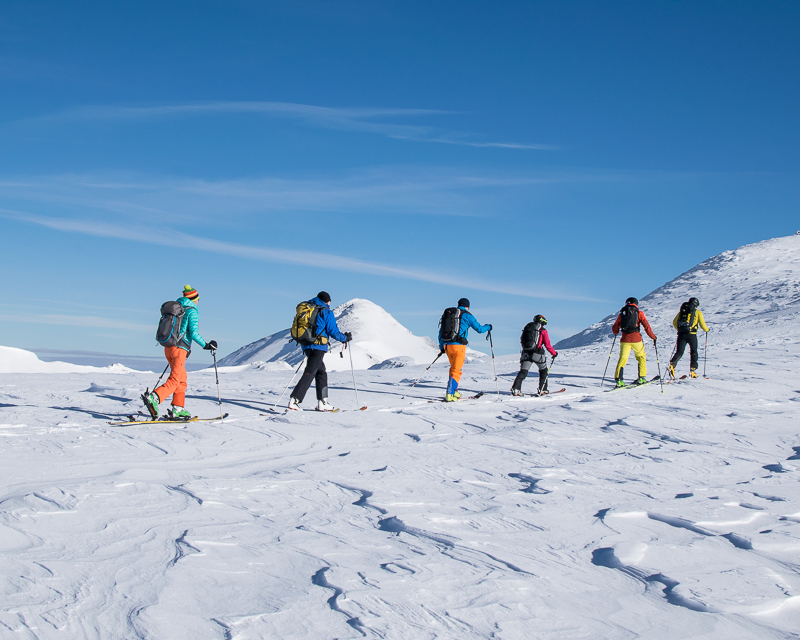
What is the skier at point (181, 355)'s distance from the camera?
328 inches

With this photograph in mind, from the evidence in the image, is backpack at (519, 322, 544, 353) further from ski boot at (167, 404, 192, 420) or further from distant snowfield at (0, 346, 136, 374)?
distant snowfield at (0, 346, 136, 374)

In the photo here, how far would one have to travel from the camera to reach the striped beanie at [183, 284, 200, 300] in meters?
8.60

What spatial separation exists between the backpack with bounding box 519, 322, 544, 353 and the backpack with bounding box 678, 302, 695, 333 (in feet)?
13.5

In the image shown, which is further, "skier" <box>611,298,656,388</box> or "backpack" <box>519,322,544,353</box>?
"skier" <box>611,298,656,388</box>

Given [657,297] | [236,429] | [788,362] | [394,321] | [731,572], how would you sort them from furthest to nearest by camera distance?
[394,321], [657,297], [788,362], [236,429], [731,572]

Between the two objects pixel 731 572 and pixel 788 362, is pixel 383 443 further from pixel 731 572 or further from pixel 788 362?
pixel 788 362

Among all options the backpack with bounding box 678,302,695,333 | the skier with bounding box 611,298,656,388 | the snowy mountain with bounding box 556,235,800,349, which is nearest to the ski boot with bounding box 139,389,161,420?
the skier with bounding box 611,298,656,388

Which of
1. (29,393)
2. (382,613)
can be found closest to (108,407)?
(29,393)

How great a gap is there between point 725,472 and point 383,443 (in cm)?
355

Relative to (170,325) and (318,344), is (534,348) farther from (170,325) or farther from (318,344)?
(170,325)

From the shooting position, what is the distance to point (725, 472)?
605 cm

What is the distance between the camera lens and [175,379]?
846 cm

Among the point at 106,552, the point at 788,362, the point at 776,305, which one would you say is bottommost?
the point at 106,552

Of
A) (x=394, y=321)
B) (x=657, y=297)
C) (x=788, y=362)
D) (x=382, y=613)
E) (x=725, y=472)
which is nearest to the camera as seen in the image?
(x=382, y=613)
